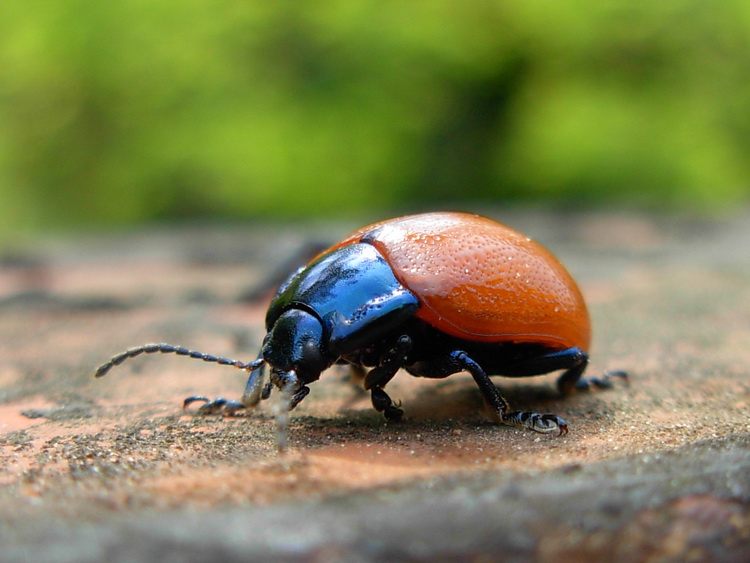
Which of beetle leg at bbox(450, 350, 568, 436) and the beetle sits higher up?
the beetle

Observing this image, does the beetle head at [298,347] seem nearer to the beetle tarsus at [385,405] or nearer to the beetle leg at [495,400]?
the beetle tarsus at [385,405]

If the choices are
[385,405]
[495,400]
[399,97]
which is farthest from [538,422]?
[399,97]

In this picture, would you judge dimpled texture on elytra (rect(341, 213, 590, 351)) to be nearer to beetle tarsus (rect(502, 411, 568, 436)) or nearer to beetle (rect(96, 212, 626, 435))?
beetle (rect(96, 212, 626, 435))

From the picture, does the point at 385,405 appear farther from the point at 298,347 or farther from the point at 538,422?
the point at 538,422

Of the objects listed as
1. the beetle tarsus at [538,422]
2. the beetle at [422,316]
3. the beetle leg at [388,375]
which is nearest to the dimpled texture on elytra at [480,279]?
the beetle at [422,316]

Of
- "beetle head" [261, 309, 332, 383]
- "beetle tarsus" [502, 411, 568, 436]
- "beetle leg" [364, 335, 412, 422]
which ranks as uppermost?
"beetle head" [261, 309, 332, 383]

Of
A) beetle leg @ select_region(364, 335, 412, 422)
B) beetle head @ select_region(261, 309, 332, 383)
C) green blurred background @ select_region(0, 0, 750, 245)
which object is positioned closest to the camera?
beetle head @ select_region(261, 309, 332, 383)

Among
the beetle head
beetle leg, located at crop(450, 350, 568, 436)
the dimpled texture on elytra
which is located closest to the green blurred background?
the dimpled texture on elytra

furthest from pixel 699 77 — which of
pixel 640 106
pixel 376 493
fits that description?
pixel 376 493

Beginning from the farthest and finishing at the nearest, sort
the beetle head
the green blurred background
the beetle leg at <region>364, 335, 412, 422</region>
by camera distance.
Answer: the green blurred background → the beetle leg at <region>364, 335, 412, 422</region> → the beetle head
